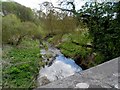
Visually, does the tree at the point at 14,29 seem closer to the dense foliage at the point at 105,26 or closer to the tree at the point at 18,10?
the tree at the point at 18,10

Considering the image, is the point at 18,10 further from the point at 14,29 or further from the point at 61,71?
the point at 61,71

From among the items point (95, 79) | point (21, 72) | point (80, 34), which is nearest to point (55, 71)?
point (21, 72)

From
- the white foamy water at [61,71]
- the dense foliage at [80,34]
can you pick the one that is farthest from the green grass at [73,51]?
the white foamy water at [61,71]

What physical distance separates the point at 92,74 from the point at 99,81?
2.2 inches

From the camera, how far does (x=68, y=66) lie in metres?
9.61

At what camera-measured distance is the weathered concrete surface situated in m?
0.88

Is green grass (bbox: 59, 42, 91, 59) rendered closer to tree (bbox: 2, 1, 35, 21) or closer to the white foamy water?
the white foamy water

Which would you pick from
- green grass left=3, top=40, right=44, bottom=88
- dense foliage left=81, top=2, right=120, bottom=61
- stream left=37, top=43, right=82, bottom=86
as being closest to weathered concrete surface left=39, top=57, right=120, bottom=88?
dense foliage left=81, top=2, right=120, bottom=61

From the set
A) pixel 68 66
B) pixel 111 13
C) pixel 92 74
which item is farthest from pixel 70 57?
pixel 92 74

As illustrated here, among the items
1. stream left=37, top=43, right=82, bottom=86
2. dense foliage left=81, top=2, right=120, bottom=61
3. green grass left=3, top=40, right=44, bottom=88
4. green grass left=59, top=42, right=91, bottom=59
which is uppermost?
dense foliage left=81, top=2, right=120, bottom=61

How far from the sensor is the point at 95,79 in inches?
37.0

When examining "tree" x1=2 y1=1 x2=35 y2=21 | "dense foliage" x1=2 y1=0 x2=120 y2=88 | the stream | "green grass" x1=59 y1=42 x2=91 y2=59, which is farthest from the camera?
"tree" x1=2 y1=1 x2=35 y2=21

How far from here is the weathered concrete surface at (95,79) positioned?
2.89ft

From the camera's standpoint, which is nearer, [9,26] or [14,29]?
[9,26]
